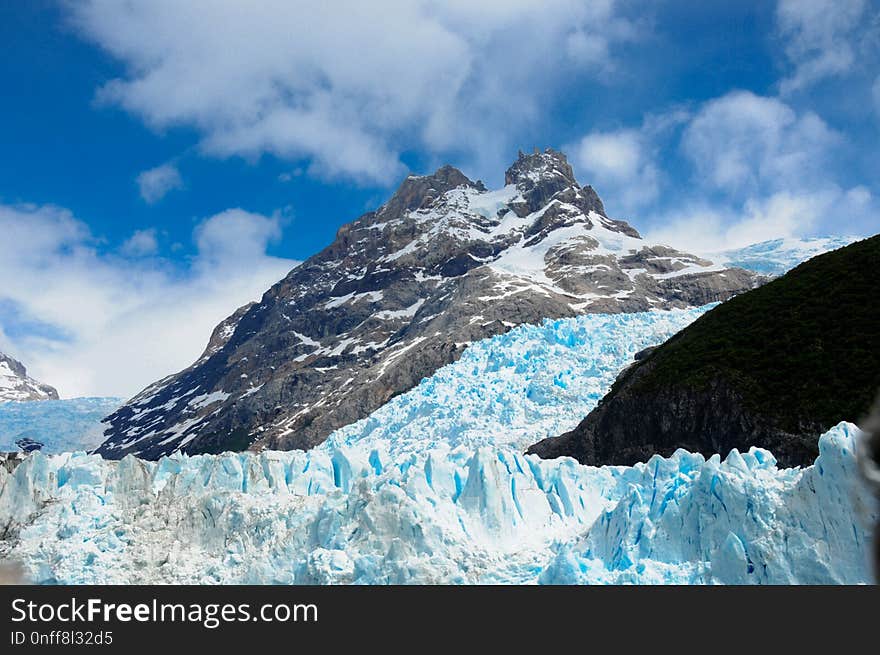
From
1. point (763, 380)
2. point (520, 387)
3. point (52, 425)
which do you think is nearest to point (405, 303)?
point (52, 425)

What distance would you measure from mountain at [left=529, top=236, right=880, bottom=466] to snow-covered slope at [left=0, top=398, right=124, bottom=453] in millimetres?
→ 124242

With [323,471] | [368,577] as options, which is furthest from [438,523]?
[323,471]

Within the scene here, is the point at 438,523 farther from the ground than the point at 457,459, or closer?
closer

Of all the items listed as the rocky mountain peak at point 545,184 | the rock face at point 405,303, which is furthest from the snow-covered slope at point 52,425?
the rocky mountain peak at point 545,184

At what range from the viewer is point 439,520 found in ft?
72.6

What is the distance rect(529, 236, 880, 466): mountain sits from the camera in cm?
3716

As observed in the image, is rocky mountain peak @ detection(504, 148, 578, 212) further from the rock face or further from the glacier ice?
the glacier ice

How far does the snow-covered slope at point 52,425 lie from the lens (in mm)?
148625

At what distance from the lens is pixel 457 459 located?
30453 millimetres

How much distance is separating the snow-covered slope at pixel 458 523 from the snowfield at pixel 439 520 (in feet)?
0.15

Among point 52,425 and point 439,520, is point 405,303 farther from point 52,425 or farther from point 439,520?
point 439,520
